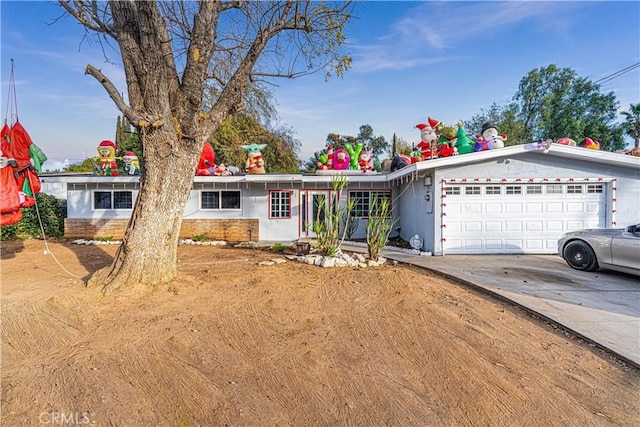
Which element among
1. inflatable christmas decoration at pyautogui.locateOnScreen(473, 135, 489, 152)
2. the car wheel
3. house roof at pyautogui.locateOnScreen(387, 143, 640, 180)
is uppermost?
inflatable christmas decoration at pyautogui.locateOnScreen(473, 135, 489, 152)

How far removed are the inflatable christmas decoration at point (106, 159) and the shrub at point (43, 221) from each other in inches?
102

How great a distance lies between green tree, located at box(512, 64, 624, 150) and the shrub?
→ 105 feet

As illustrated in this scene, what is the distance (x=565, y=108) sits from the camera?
2498 cm

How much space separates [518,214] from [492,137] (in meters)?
2.49

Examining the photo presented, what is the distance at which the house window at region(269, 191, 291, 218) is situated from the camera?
1256 cm

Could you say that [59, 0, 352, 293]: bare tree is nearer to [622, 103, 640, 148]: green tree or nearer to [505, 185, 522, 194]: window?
[505, 185, 522, 194]: window

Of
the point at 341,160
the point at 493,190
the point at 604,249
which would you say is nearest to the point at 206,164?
the point at 341,160

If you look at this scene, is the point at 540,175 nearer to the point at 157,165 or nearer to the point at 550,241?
the point at 550,241

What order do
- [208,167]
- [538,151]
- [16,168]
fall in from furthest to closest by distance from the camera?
1. [208,167]
2. [538,151]
3. [16,168]

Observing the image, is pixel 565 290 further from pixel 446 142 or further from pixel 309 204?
pixel 309 204

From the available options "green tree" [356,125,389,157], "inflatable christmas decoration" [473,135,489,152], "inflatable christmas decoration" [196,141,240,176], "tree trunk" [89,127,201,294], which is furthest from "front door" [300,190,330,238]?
"green tree" [356,125,389,157]

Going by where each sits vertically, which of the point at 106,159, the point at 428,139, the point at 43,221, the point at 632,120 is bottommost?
the point at 43,221

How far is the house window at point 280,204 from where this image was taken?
12.6m

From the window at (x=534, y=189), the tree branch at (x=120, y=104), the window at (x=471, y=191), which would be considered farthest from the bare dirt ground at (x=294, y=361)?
the window at (x=534, y=189)
